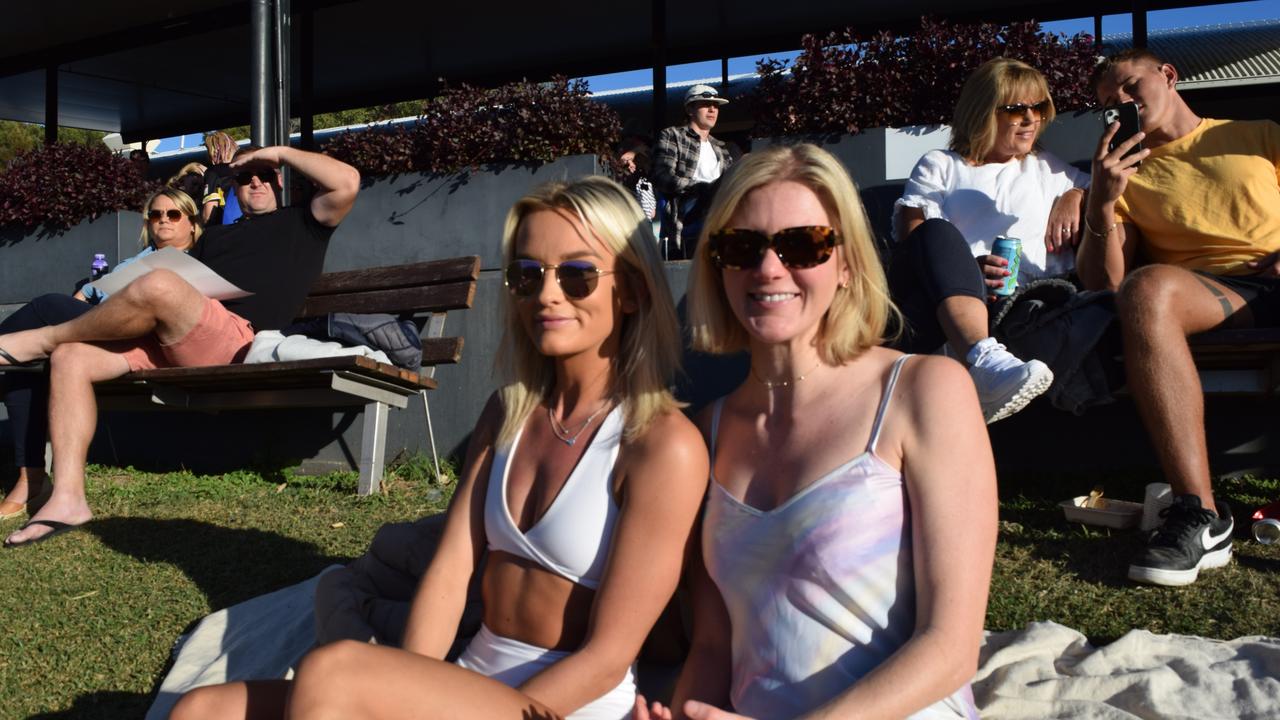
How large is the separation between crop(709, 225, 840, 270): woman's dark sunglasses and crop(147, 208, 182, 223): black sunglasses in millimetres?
5019

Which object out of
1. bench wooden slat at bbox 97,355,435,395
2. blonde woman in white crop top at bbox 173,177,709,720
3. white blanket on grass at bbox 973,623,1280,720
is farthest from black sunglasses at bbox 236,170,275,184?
white blanket on grass at bbox 973,623,1280,720

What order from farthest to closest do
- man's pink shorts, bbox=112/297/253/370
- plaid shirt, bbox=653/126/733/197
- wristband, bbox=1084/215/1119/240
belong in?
plaid shirt, bbox=653/126/733/197, man's pink shorts, bbox=112/297/253/370, wristband, bbox=1084/215/1119/240

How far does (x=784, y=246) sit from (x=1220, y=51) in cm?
1111

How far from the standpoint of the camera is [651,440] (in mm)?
2227

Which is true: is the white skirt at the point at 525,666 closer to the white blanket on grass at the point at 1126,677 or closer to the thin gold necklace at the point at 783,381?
the thin gold necklace at the point at 783,381

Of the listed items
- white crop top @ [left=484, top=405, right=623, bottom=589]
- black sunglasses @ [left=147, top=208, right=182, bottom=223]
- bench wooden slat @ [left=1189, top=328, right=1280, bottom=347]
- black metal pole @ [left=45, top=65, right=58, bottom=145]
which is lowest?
white crop top @ [left=484, top=405, right=623, bottom=589]

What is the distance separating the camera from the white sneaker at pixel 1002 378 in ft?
11.5

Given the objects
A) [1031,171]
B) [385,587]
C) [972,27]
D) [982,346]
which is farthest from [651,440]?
[972,27]

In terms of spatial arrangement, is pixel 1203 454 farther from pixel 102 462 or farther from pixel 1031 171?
pixel 102 462

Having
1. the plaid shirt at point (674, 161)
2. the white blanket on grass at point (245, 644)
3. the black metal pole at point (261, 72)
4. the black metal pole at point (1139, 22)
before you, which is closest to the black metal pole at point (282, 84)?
the black metal pole at point (261, 72)

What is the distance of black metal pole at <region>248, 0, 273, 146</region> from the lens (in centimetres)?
764

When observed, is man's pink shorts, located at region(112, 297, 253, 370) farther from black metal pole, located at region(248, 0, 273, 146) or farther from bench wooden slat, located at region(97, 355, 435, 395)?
black metal pole, located at region(248, 0, 273, 146)

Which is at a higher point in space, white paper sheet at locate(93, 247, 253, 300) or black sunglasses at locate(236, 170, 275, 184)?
black sunglasses at locate(236, 170, 275, 184)

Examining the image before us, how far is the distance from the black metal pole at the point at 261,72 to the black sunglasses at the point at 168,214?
138cm
